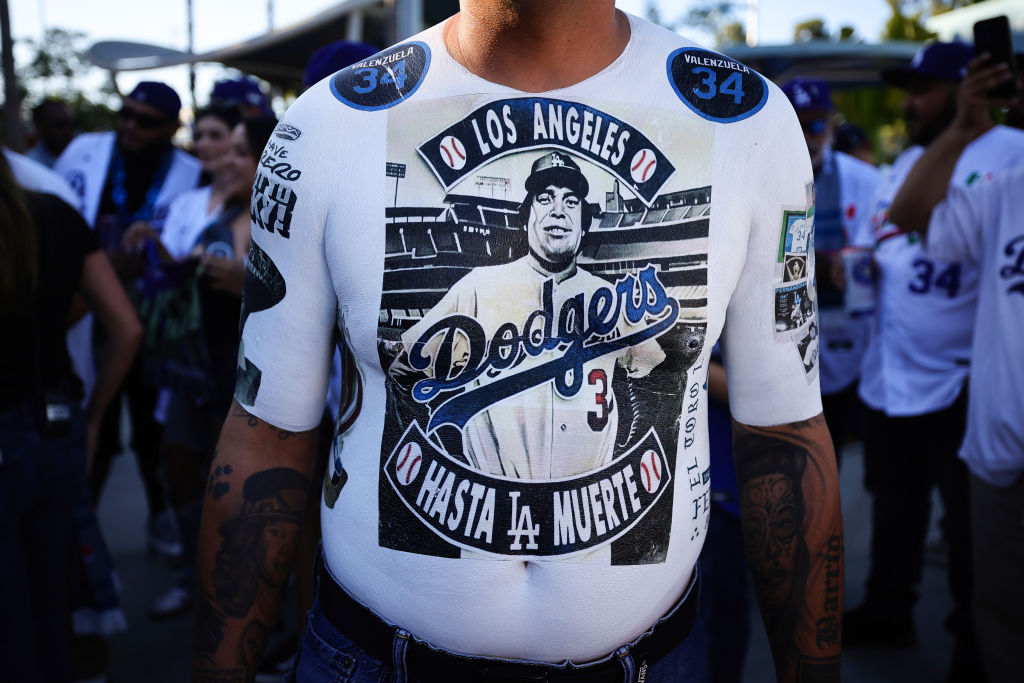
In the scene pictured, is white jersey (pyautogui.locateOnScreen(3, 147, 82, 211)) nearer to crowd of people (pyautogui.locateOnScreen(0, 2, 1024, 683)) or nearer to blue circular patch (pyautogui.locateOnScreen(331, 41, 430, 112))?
crowd of people (pyautogui.locateOnScreen(0, 2, 1024, 683))

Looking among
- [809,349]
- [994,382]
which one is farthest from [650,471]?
[994,382]

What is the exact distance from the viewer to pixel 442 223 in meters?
1.39

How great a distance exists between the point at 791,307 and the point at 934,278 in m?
2.84

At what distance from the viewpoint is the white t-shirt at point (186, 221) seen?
167 inches

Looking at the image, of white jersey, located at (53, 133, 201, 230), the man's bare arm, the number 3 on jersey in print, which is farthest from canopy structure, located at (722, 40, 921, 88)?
the man's bare arm

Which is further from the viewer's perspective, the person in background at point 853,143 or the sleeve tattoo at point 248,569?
the person in background at point 853,143

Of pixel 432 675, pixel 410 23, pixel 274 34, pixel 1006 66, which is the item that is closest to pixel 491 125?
pixel 432 675

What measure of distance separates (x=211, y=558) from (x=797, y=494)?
102 centimetres

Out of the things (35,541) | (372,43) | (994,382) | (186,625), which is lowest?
(186,625)

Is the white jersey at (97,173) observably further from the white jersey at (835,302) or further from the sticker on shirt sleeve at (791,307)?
the sticker on shirt sleeve at (791,307)

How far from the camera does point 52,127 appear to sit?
8.41m

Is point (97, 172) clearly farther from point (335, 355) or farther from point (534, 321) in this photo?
point (534, 321)

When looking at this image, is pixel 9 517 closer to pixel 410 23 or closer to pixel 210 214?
pixel 210 214

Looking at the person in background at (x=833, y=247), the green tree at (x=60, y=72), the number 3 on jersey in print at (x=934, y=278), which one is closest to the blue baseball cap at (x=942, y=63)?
the person in background at (x=833, y=247)
